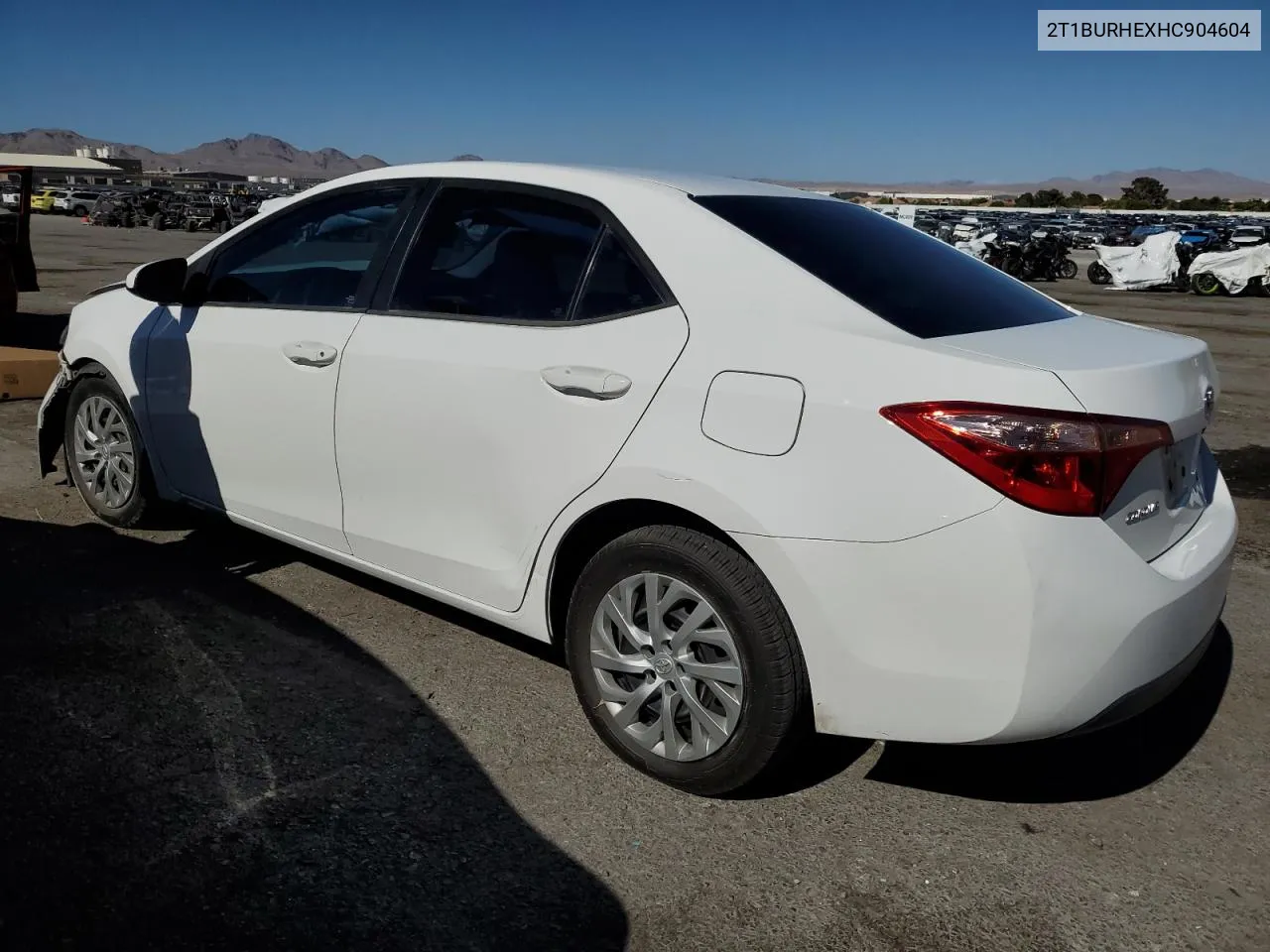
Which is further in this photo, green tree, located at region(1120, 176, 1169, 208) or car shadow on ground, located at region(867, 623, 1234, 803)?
green tree, located at region(1120, 176, 1169, 208)

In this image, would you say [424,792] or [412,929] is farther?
[424,792]

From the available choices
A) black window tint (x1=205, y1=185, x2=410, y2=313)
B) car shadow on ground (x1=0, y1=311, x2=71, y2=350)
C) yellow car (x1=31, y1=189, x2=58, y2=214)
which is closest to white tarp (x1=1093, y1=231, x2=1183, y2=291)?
car shadow on ground (x1=0, y1=311, x2=71, y2=350)

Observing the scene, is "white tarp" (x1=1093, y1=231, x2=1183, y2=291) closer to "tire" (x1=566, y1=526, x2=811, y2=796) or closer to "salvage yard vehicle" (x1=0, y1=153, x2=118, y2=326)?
"salvage yard vehicle" (x1=0, y1=153, x2=118, y2=326)

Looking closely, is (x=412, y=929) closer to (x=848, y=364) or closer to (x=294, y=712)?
(x=294, y=712)

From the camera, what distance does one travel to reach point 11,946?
2256 millimetres

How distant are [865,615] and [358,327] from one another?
77.3 inches

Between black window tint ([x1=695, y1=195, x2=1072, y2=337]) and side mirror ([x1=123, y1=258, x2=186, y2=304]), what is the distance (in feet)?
7.41

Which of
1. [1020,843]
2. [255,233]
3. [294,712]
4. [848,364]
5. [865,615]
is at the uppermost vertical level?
[255,233]

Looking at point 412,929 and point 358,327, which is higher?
point 358,327

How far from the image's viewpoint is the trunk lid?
8.18 ft

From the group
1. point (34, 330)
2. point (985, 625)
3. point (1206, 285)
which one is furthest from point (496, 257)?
point (1206, 285)

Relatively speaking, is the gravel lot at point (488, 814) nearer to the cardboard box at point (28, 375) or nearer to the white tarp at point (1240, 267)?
the cardboard box at point (28, 375)

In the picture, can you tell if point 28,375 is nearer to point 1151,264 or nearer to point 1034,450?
point 1034,450

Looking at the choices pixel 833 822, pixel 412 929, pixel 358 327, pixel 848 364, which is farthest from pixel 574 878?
pixel 358 327
